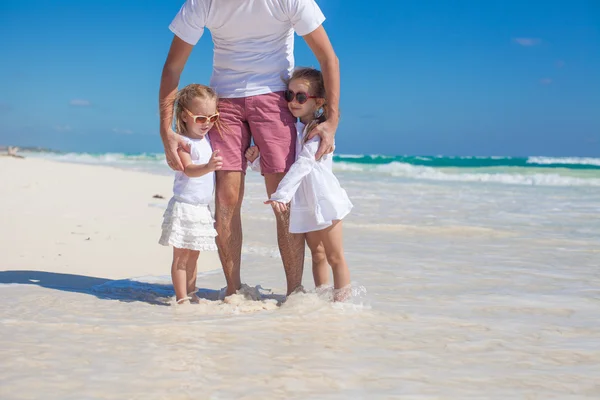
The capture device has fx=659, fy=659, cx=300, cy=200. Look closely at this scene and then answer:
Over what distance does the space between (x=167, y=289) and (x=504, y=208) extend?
23.4ft

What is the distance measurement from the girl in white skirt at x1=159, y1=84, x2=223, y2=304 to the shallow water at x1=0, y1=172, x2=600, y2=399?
0.31 metres

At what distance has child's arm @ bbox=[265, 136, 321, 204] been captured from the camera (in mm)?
3498

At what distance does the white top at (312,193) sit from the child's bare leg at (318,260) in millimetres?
129

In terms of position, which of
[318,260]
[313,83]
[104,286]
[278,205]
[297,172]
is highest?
[313,83]

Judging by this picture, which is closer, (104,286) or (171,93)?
(171,93)

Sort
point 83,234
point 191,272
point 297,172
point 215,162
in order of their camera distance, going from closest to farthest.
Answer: point 215,162 < point 297,172 < point 191,272 < point 83,234

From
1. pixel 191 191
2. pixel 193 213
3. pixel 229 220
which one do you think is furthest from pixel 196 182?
pixel 229 220

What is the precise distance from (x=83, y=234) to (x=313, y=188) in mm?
3268

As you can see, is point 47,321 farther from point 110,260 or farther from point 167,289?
point 110,260

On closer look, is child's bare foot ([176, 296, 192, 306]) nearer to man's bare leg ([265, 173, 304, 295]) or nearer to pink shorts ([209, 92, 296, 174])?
man's bare leg ([265, 173, 304, 295])

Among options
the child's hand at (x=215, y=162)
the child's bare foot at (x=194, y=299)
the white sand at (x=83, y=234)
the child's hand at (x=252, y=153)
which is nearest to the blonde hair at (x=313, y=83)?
the child's hand at (x=252, y=153)

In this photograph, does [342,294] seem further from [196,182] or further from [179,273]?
[196,182]

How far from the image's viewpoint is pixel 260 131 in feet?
12.1

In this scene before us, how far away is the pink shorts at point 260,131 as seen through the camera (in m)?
3.70
